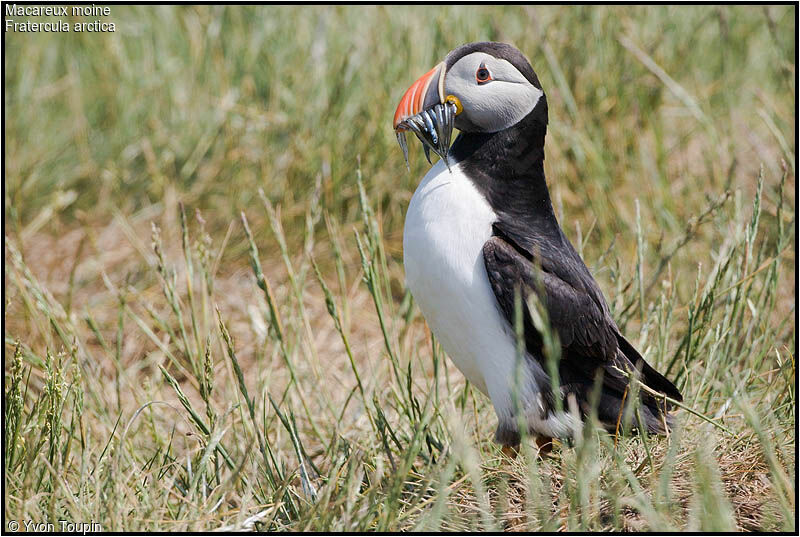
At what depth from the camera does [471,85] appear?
259cm

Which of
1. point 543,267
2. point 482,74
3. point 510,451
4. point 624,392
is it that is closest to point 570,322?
point 543,267

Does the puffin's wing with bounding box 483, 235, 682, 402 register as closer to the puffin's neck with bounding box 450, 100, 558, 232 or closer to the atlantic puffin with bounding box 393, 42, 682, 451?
the atlantic puffin with bounding box 393, 42, 682, 451

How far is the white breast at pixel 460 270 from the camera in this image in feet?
8.44

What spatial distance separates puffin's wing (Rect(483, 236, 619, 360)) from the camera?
255 cm

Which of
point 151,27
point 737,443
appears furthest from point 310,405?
point 151,27

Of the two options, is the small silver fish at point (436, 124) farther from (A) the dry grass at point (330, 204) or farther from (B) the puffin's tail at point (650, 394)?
(B) the puffin's tail at point (650, 394)

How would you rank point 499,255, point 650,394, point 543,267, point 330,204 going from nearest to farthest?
point 499,255 < point 543,267 < point 650,394 < point 330,204

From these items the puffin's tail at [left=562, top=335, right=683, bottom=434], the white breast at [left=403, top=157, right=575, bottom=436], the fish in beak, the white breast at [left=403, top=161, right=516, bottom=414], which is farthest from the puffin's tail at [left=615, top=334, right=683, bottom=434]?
the fish in beak

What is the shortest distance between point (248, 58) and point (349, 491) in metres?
3.30

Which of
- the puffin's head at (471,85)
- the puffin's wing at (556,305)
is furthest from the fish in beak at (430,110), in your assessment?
the puffin's wing at (556,305)

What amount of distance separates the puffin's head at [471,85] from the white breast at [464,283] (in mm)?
217

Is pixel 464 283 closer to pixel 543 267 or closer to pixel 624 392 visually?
pixel 543 267

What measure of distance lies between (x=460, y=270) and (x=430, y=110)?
503 millimetres

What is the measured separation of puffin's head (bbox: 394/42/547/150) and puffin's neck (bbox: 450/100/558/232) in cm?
10
